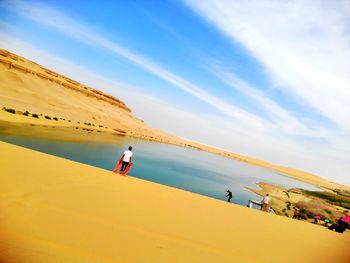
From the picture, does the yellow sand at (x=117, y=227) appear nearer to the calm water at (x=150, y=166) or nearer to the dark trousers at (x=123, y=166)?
the dark trousers at (x=123, y=166)

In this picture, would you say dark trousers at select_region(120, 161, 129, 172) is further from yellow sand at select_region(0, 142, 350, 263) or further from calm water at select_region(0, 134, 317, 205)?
calm water at select_region(0, 134, 317, 205)

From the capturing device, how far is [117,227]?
7012 millimetres

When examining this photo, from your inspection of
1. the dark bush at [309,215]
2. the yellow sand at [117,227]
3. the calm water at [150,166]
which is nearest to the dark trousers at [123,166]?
the yellow sand at [117,227]

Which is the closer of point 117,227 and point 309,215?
point 117,227

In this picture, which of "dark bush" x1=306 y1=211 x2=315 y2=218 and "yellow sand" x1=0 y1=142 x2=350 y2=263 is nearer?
"yellow sand" x1=0 y1=142 x2=350 y2=263

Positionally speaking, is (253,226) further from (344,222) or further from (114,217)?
(344,222)

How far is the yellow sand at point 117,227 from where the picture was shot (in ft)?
18.0

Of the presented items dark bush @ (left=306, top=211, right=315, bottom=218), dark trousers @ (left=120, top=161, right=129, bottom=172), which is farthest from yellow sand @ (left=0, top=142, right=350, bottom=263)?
dark bush @ (left=306, top=211, right=315, bottom=218)

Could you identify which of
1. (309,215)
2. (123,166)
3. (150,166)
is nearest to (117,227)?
(123,166)

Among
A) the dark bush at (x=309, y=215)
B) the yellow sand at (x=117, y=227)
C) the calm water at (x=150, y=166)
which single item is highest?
the yellow sand at (x=117, y=227)

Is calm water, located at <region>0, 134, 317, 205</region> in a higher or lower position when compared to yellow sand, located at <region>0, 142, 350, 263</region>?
lower

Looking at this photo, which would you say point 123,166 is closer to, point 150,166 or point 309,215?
point 150,166

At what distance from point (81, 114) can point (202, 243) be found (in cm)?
7332

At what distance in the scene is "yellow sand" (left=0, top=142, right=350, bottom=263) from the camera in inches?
216
